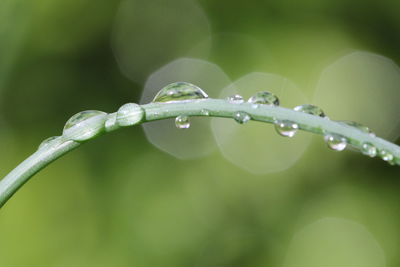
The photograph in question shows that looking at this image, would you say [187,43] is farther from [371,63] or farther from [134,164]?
[371,63]

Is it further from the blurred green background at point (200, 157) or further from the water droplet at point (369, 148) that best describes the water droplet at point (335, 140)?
the blurred green background at point (200, 157)

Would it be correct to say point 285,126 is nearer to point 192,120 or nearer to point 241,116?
point 241,116

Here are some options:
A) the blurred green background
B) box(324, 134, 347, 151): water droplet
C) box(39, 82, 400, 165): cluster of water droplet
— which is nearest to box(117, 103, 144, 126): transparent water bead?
box(39, 82, 400, 165): cluster of water droplet

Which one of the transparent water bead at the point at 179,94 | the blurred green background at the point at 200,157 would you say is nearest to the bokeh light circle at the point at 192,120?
the blurred green background at the point at 200,157

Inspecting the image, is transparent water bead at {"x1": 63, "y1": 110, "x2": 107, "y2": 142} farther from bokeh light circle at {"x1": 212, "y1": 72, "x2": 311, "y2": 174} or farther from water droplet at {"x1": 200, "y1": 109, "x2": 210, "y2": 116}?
bokeh light circle at {"x1": 212, "y1": 72, "x2": 311, "y2": 174}

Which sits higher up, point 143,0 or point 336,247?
point 143,0

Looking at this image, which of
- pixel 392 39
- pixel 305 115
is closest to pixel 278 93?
pixel 392 39

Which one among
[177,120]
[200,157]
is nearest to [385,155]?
[177,120]

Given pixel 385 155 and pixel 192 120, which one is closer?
pixel 385 155
